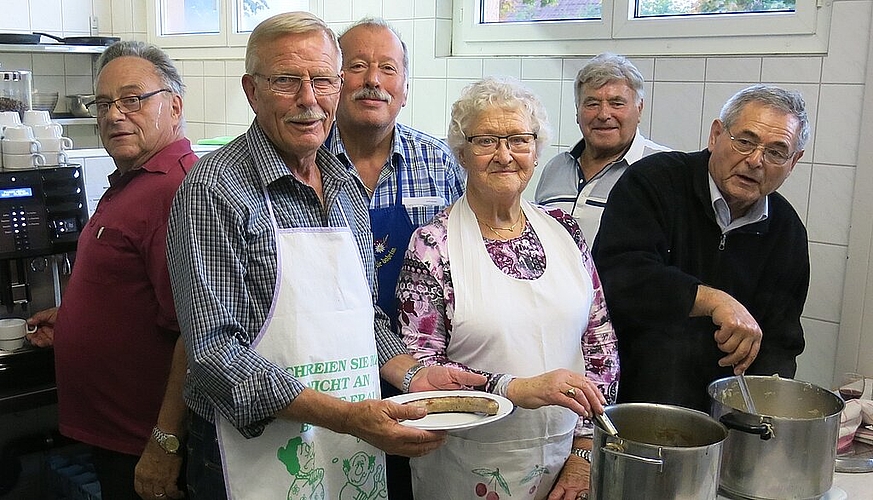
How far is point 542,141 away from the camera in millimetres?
1649

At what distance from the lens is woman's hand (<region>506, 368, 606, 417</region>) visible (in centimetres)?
133

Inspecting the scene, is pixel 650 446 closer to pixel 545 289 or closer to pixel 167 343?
pixel 545 289

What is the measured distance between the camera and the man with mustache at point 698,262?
1.66 meters

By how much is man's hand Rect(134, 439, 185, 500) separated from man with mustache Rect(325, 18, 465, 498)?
0.44m

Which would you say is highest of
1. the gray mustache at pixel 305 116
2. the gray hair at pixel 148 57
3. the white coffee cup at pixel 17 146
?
the gray hair at pixel 148 57

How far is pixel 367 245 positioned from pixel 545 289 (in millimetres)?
349

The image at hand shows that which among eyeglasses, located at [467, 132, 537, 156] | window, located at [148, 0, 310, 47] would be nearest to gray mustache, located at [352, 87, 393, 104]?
eyeglasses, located at [467, 132, 537, 156]

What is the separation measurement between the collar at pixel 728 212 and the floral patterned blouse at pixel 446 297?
0.29 metres

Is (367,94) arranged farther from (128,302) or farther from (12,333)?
(12,333)

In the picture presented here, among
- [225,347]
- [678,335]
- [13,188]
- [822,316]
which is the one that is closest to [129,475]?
[225,347]

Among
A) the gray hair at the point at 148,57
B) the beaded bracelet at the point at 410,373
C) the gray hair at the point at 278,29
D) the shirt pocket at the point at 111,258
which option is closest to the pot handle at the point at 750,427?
the beaded bracelet at the point at 410,373

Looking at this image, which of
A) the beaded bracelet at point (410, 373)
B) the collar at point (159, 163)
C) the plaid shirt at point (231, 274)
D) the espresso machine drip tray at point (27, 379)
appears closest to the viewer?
the plaid shirt at point (231, 274)

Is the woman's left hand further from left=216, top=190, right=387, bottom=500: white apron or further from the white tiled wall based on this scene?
the white tiled wall

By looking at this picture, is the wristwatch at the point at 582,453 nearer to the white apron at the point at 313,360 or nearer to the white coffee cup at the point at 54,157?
the white apron at the point at 313,360
